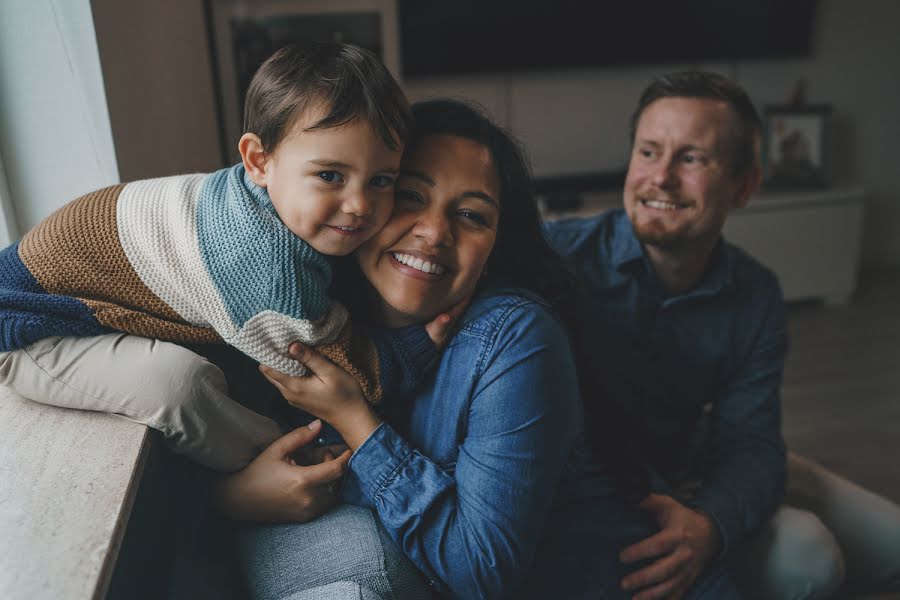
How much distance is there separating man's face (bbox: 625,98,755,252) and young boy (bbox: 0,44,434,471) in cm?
70

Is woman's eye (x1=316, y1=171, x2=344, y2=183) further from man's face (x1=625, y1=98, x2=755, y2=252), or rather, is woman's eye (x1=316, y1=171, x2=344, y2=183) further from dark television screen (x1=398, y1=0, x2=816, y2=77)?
dark television screen (x1=398, y1=0, x2=816, y2=77)

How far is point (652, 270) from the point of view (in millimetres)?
1490

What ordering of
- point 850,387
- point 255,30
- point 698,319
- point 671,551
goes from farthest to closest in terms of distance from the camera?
point 255,30
point 850,387
point 698,319
point 671,551

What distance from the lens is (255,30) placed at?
2.97 meters

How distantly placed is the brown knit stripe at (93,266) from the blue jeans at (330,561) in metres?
0.32

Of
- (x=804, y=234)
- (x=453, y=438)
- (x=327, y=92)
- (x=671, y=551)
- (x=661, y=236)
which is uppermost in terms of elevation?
(x=327, y=92)

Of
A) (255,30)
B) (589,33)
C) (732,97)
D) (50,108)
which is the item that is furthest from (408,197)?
(589,33)

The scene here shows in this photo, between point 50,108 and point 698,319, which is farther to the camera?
point 698,319

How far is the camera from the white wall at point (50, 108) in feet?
3.71

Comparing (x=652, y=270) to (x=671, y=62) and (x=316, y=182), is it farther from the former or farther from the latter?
(x=671, y=62)

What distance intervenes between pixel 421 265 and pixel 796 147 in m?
3.24

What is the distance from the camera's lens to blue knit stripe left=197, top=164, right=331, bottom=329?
933 mm

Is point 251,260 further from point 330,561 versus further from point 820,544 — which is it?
point 820,544

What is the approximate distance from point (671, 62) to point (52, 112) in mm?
3057
